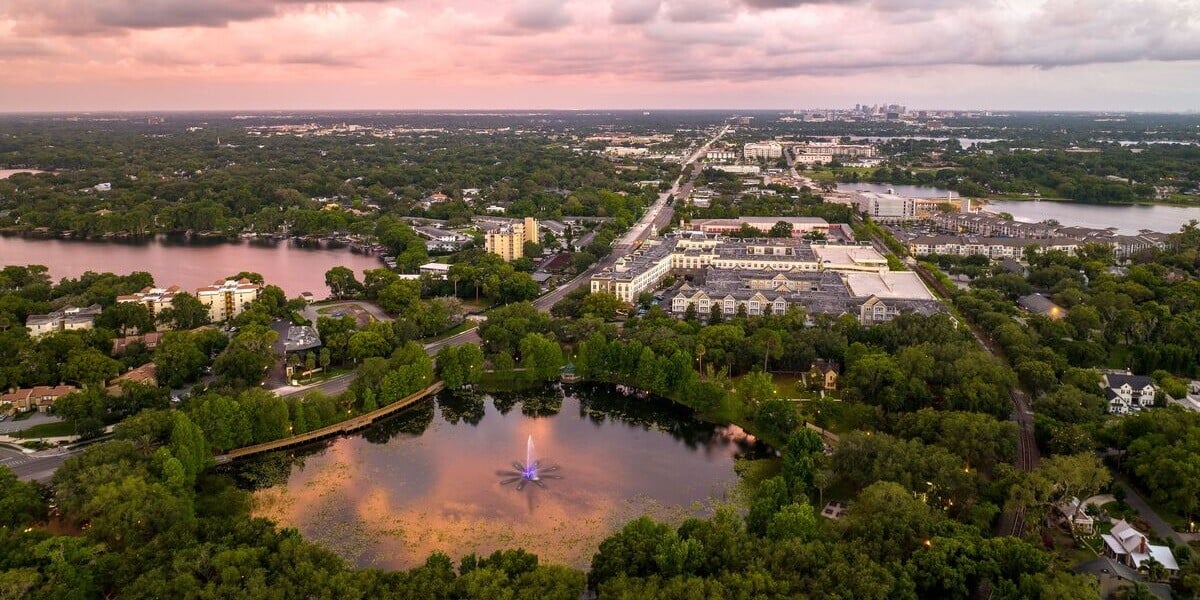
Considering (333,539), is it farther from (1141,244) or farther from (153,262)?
(1141,244)

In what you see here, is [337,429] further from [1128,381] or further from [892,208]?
[892,208]

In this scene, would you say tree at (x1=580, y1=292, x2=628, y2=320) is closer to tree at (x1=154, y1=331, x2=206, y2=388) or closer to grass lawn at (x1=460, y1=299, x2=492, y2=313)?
grass lawn at (x1=460, y1=299, x2=492, y2=313)

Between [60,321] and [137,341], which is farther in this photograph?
[60,321]

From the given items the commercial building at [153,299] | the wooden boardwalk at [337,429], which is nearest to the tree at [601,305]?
the wooden boardwalk at [337,429]

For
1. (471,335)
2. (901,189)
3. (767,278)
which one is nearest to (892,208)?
(901,189)

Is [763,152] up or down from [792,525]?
up

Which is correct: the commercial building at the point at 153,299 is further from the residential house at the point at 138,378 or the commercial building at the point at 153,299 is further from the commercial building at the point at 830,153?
the commercial building at the point at 830,153

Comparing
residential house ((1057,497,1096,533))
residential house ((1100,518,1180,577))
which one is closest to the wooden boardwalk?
residential house ((1057,497,1096,533))
